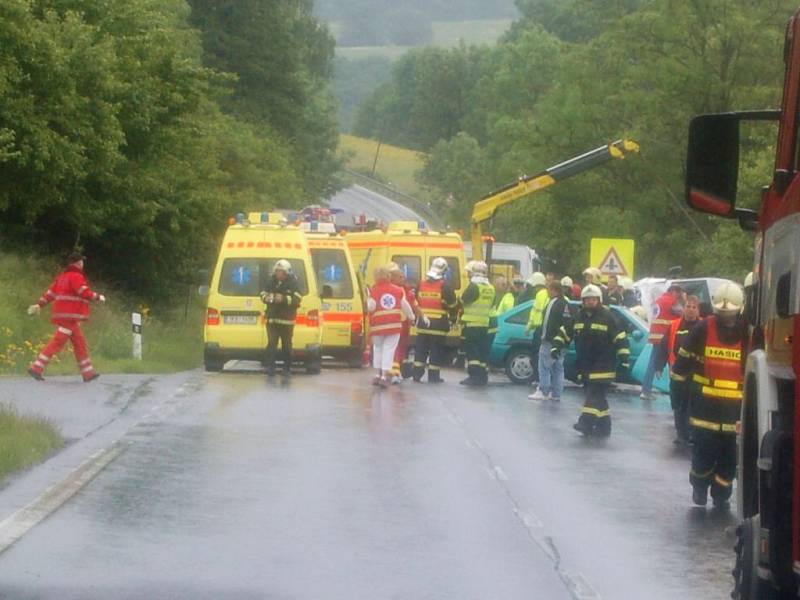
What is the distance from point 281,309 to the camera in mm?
26125

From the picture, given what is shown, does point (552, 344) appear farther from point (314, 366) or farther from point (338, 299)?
point (338, 299)

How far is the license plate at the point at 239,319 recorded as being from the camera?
27.2 meters

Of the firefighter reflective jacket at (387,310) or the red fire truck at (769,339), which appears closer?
the red fire truck at (769,339)

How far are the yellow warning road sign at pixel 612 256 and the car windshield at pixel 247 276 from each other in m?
7.96

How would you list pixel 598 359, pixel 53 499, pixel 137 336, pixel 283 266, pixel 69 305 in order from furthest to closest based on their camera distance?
pixel 137 336 < pixel 283 266 < pixel 69 305 < pixel 598 359 < pixel 53 499

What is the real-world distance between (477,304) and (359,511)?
1454 centimetres

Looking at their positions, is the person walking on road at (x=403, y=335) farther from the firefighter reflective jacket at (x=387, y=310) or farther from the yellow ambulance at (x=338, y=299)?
the yellow ambulance at (x=338, y=299)

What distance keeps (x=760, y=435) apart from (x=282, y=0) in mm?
64002

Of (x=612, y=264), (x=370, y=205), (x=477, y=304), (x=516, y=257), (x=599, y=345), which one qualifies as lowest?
(x=599, y=345)

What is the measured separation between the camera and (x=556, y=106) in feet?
198

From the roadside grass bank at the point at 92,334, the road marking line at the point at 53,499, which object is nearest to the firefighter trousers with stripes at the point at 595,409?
the road marking line at the point at 53,499

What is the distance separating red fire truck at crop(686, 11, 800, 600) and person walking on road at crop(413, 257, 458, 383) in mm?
17901

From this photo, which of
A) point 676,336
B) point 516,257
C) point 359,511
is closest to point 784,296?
point 359,511

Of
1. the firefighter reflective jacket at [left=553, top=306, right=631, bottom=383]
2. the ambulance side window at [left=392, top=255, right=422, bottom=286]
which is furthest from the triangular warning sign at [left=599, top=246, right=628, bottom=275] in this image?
the firefighter reflective jacket at [left=553, top=306, right=631, bottom=383]
